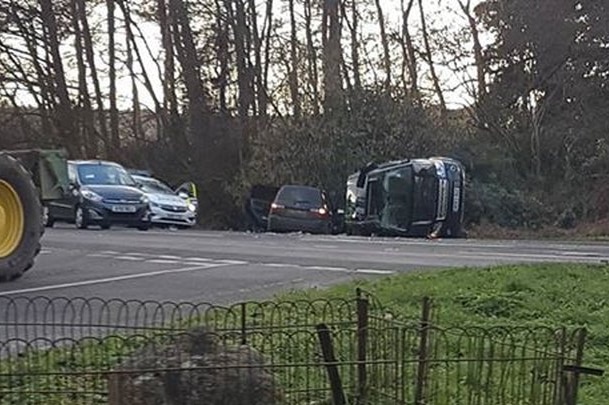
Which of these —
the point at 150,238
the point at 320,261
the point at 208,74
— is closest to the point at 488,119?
the point at 208,74

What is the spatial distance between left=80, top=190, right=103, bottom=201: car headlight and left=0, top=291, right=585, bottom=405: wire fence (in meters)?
21.3

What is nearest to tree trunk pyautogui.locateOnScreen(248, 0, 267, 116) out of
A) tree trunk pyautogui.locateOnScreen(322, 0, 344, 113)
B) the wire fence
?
tree trunk pyautogui.locateOnScreen(322, 0, 344, 113)

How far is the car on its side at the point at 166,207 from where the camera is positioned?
109 feet

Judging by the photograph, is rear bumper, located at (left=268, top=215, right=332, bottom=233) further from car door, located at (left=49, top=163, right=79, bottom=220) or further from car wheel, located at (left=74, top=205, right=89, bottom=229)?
car wheel, located at (left=74, top=205, right=89, bottom=229)

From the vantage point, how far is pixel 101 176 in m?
30.6

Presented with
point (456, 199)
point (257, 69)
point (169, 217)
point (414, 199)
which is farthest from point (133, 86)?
point (456, 199)

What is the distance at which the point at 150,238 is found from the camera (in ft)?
77.4

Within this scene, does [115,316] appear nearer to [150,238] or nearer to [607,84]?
[150,238]

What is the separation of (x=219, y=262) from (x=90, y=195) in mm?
12889

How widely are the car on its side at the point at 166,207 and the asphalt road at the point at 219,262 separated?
28.2ft

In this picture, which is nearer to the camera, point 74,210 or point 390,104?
point 74,210

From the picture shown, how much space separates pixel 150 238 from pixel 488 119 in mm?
19994

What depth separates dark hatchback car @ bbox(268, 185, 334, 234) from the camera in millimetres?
33469

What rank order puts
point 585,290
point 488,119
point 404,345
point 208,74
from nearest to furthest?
point 404,345
point 585,290
point 488,119
point 208,74
